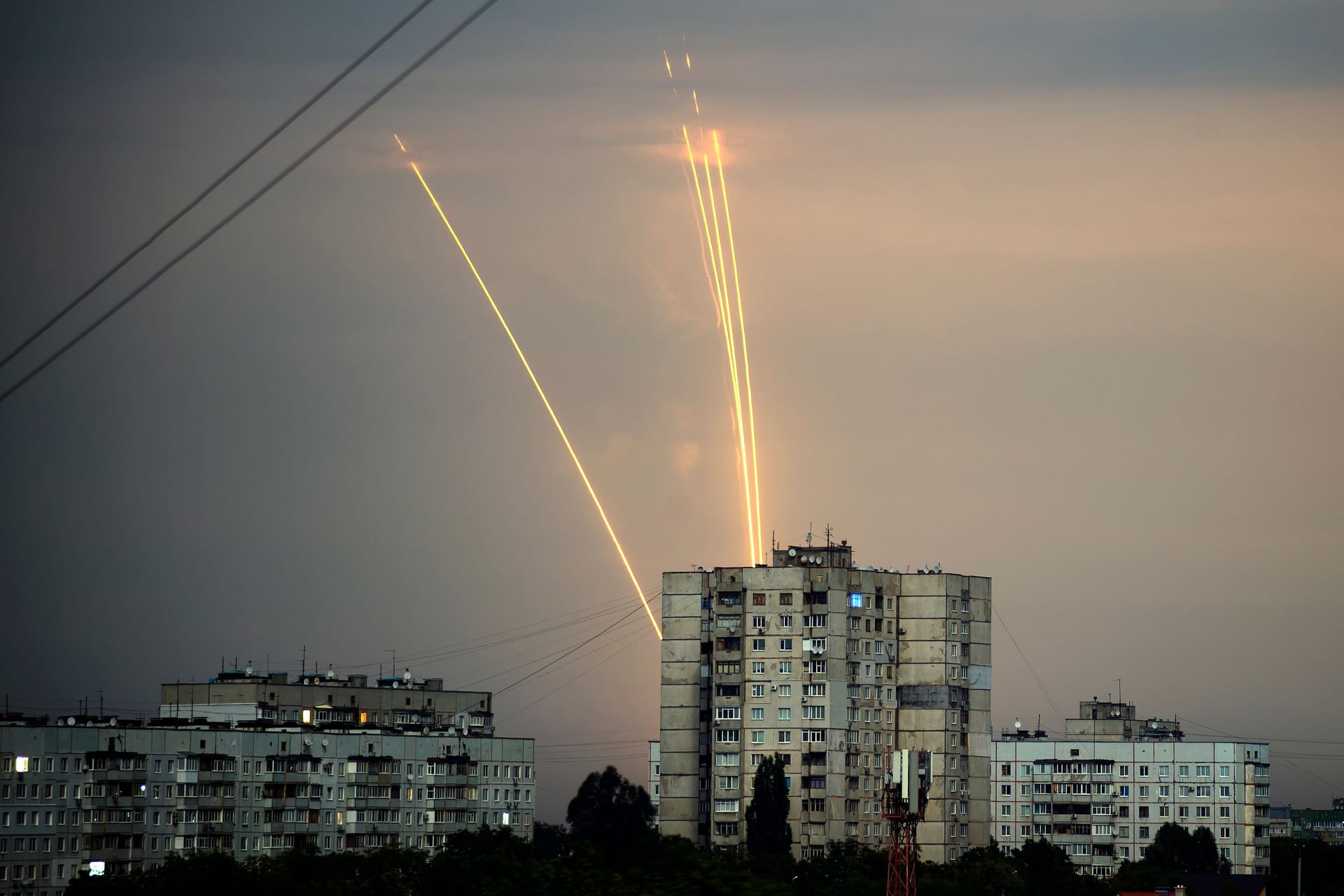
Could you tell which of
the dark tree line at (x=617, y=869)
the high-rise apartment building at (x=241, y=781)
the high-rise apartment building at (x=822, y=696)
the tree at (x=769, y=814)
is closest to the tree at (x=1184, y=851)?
the dark tree line at (x=617, y=869)

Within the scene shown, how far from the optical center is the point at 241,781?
127438 mm

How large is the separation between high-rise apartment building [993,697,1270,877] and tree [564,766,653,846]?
38184 mm

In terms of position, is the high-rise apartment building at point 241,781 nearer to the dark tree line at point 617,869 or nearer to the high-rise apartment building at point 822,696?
the dark tree line at point 617,869

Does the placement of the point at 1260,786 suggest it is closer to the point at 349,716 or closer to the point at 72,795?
the point at 349,716

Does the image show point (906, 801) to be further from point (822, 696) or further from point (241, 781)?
point (241, 781)

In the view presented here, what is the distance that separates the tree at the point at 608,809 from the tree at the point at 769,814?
2918cm

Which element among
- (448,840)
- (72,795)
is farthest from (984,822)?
(72,795)

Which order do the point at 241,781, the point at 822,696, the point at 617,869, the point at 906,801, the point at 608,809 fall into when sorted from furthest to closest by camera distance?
the point at 608,809 < the point at 822,696 < the point at 241,781 < the point at 617,869 < the point at 906,801

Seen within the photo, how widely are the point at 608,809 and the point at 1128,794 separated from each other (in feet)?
169

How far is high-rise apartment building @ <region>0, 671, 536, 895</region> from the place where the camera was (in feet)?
371

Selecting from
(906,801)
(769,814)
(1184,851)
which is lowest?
(1184,851)

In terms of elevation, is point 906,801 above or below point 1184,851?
above

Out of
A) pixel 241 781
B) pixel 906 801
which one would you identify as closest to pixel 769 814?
pixel 241 781

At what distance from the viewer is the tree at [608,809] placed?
159 m
